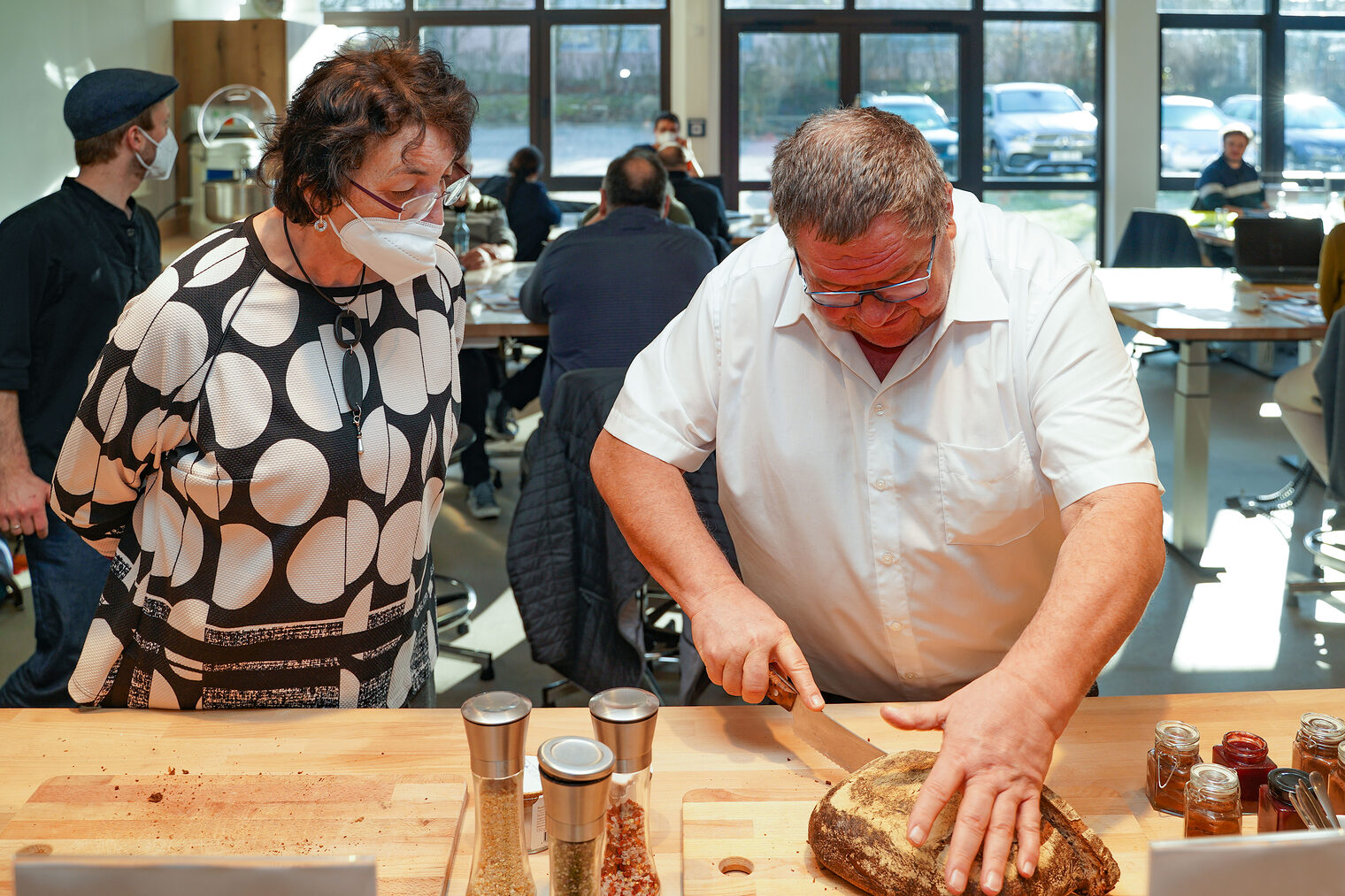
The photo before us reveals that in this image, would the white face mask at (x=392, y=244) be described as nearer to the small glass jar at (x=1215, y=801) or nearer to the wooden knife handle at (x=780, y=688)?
the wooden knife handle at (x=780, y=688)

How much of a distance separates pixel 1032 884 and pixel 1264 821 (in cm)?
26

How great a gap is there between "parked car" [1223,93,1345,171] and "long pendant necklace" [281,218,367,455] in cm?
1053

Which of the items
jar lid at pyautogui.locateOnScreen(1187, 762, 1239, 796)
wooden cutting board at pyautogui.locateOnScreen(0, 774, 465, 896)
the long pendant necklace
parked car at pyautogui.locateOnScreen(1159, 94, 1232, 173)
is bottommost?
wooden cutting board at pyautogui.locateOnScreen(0, 774, 465, 896)

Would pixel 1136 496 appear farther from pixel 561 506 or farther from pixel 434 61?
pixel 561 506

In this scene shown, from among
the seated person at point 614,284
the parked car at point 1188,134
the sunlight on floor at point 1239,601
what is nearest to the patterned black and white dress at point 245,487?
the seated person at point 614,284

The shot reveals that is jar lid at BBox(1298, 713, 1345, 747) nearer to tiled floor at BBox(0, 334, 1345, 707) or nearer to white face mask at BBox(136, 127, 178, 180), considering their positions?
tiled floor at BBox(0, 334, 1345, 707)

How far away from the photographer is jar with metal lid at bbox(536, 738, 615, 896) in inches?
37.0

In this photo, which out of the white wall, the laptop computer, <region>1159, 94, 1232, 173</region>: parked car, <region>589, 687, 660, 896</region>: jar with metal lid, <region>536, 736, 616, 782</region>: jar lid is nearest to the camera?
<region>536, 736, 616, 782</region>: jar lid

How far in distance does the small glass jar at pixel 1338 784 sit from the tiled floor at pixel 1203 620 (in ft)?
6.62

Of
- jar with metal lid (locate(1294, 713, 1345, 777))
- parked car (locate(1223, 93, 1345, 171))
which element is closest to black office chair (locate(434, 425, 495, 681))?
jar with metal lid (locate(1294, 713, 1345, 777))

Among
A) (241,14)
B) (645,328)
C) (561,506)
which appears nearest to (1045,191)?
(241,14)

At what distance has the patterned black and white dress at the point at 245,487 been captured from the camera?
148cm

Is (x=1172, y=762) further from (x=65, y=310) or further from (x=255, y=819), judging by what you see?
(x=65, y=310)

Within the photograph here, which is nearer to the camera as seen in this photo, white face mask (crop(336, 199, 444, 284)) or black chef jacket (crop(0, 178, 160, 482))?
white face mask (crop(336, 199, 444, 284))
